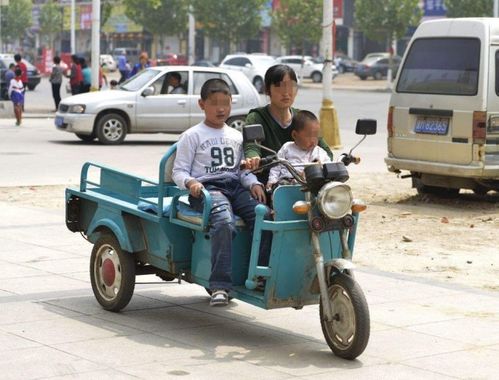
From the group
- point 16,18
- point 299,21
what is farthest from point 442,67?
point 16,18

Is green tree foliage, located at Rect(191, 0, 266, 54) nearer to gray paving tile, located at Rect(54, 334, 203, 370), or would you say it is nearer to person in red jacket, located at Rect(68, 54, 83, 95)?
person in red jacket, located at Rect(68, 54, 83, 95)

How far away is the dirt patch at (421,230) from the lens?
1027cm

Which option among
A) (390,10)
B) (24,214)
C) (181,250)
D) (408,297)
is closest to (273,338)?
(181,250)

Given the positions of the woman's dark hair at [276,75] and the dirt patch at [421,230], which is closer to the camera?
the woman's dark hair at [276,75]

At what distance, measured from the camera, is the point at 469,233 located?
12.3 meters

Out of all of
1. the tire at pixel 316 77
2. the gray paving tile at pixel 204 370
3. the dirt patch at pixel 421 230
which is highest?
the tire at pixel 316 77

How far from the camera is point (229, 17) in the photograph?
260 feet

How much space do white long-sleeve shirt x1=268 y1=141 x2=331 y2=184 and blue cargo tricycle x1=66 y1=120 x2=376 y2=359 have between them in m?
0.13

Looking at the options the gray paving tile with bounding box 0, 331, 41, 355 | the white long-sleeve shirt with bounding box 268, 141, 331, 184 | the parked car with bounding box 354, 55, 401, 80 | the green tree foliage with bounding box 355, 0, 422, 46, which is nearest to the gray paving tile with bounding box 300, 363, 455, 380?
the white long-sleeve shirt with bounding box 268, 141, 331, 184

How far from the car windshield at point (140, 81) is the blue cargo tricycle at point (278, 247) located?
15796 mm

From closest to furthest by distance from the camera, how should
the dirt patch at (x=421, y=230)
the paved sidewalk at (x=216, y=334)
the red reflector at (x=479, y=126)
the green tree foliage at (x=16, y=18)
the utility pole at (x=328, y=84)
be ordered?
the paved sidewalk at (x=216, y=334)
the dirt patch at (x=421, y=230)
the red reflector at (x=479, y=126)
the utility pole at (x=328, y=84)
the green tree foliage at (x=16, y=18)

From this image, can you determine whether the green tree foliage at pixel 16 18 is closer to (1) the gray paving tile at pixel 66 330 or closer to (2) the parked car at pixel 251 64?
(2) the parked car at pixel 251 64

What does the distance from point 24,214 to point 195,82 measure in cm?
1125

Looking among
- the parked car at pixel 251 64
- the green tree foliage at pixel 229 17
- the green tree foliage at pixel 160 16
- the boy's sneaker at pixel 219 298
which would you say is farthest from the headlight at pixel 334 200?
the green tree foliage at pixel 160 16
